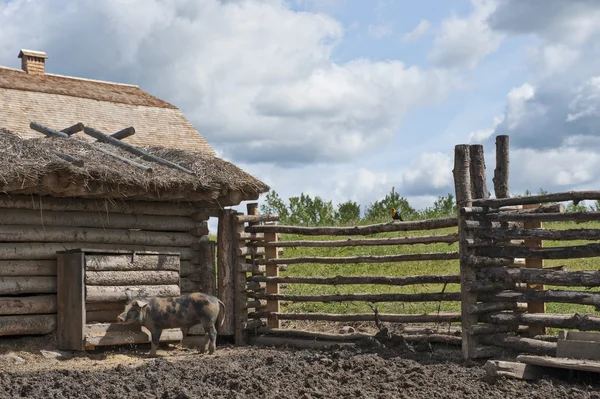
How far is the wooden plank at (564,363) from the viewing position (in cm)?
858

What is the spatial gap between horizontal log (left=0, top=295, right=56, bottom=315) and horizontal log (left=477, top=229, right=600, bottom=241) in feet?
19.2

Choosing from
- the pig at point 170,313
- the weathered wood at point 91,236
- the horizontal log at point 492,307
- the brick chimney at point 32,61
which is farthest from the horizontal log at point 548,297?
the brick chimney at point 32,61

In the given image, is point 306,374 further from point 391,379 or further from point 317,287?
point 317,287

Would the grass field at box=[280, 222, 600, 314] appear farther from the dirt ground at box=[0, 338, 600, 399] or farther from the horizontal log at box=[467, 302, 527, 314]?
the dirt ground at box=[0, 338, 600, 399]

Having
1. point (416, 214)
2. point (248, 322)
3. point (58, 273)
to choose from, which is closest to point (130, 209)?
point (58, 273)

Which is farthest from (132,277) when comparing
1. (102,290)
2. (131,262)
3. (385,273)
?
(385,273)

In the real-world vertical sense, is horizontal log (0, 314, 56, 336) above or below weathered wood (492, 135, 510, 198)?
below

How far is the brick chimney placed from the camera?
2183cm

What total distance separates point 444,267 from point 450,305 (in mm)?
4329

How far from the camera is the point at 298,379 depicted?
8734 millimetres

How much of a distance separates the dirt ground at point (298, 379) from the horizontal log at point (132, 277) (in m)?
1.41

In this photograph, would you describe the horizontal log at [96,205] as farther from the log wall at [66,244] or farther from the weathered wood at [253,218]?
the weathered wood at [253,218]

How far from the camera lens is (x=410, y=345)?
11211 millimetres

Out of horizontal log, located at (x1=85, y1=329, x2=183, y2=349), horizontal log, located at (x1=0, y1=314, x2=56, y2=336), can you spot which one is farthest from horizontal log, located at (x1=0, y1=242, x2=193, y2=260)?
horizontal log, located at (x1=85, y1=329, x2=183, y2=349)
